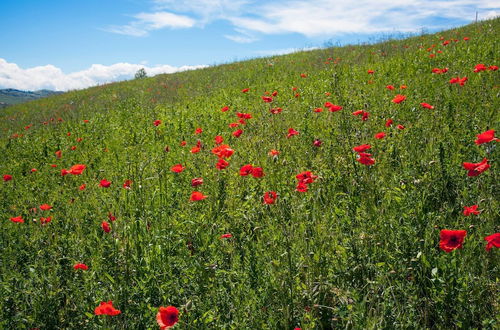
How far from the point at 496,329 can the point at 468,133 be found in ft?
8.37

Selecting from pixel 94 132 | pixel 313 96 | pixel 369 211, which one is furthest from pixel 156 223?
pixel 94 132

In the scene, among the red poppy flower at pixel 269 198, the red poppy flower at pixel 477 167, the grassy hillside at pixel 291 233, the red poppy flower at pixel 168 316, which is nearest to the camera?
the red poppy flower at pixel 168 316

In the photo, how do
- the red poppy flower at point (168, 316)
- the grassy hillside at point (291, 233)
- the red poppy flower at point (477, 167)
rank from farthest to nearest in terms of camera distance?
the red poppy flower at point (477, 167)
the grassy hillside at point (291, 233)
the red poppy flower at point (168, 316)

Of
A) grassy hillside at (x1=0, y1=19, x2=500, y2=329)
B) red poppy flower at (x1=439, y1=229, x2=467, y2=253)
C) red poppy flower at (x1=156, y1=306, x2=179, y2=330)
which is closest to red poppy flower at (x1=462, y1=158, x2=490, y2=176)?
grassy hillside at (x1=0, y1=19, x2=500, y2=329)

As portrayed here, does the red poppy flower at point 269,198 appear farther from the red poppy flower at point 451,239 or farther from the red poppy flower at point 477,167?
the red poppy flower at point 477,167

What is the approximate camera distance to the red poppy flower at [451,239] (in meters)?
1.77

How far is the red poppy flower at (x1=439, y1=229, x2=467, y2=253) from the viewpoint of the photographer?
69.8 inches

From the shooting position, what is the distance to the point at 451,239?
1.83m

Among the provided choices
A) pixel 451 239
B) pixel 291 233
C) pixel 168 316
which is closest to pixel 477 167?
pixel 451 239

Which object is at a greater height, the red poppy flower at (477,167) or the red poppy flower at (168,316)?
the red poppy flower at (477,167)

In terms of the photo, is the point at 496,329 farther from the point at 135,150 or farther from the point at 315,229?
the point at 135,150

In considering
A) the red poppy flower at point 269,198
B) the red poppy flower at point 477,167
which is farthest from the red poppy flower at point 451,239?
the red poppy flower at point 269,198

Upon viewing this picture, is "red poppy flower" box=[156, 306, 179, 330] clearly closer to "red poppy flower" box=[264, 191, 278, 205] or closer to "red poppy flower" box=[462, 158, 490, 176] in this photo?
"red poppy flower" box=[264, 191, 278, 205]

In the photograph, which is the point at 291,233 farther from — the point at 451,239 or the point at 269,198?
the point at 451,239
